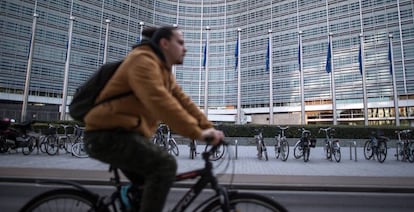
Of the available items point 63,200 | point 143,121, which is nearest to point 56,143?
point 63,200

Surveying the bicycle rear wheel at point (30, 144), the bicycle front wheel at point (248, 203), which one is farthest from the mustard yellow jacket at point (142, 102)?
the bicycle rear wheel at point (30, 144)

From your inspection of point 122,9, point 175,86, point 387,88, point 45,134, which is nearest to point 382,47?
point 387,88

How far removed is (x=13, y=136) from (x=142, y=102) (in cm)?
1317

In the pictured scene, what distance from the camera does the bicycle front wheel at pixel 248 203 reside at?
216 cm

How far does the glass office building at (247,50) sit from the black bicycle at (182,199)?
4725 cm

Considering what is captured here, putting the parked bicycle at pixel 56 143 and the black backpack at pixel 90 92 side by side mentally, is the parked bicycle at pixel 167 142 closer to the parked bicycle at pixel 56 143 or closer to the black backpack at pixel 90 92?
the parked bicycle at pixel 56 143

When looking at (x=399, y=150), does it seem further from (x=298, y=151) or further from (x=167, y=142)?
(x=167, y=142)

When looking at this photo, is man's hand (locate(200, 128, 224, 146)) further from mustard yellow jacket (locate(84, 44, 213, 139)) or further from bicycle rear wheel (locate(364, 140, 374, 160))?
bicycle rear wheel (locate(364, 140, 374, 160))

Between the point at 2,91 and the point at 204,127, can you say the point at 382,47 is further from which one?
the point at 2,91

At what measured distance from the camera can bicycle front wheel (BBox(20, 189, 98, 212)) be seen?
2.32 m

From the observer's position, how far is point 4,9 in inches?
2073

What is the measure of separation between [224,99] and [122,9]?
32869 mm

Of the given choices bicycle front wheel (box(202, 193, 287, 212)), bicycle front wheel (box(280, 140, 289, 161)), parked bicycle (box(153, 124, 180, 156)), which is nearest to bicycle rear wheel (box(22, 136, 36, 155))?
parked bicycle (box(153, 124, 180, 156))

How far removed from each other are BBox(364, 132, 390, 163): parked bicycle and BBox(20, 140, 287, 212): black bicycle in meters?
12.6
